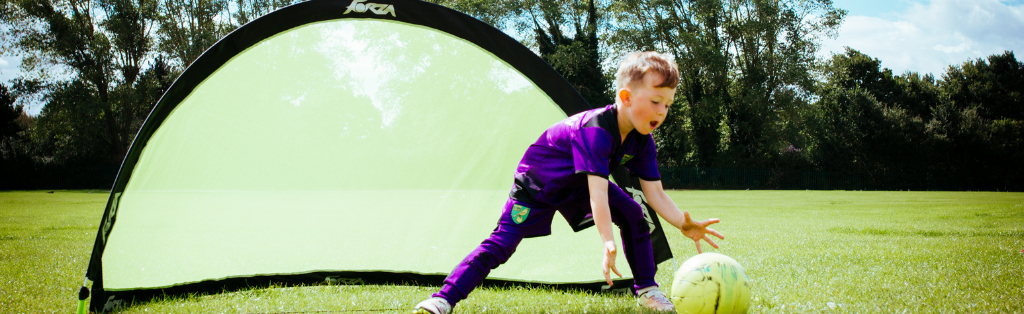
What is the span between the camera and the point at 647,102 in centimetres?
212

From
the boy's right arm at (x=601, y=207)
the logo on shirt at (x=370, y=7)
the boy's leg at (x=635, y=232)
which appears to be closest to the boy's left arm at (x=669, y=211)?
the boy's leg at (x=635, y=232)

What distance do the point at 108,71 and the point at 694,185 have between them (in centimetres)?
2726

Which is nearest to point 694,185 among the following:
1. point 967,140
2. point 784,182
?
point 784,182

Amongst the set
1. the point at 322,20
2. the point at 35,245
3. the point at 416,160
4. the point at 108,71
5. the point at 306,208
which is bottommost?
the point at 35,245

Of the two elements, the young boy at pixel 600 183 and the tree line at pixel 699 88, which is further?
the tree line at pixel 699 88

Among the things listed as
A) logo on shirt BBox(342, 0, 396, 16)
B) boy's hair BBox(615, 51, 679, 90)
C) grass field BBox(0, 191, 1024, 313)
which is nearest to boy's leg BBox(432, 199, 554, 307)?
grass field BBox(0, 191, 1024, 313)

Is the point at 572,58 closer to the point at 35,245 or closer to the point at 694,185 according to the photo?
the point at 694,185

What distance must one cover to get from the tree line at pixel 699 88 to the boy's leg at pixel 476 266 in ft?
74.1

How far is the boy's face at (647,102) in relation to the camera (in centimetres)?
209

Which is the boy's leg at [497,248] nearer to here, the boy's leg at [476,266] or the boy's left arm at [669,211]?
the boy's leg at [476,266]

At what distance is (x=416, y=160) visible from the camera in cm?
315

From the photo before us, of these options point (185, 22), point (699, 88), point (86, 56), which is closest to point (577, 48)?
point (699, 88)

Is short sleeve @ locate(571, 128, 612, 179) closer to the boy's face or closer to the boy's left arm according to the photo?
the boy's face

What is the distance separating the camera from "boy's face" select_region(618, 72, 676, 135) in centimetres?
209
